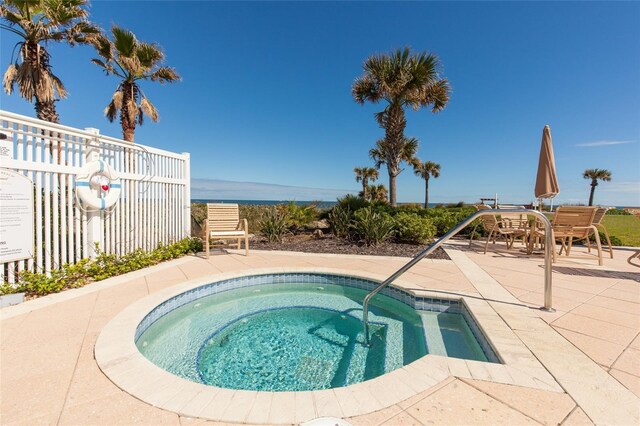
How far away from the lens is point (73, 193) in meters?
3.60

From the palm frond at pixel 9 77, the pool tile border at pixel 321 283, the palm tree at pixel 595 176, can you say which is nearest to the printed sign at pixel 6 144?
the pool tile border at pixel 321 283

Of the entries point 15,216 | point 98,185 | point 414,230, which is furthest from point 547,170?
point 15,216

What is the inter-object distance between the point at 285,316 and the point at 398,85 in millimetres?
8880

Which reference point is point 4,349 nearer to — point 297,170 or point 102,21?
point 102,21

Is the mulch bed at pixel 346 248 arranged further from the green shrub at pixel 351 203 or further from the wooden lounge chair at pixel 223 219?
the green shrub at pixel 351 203

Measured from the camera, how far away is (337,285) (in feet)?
13.7

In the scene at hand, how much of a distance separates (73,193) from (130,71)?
7.07m

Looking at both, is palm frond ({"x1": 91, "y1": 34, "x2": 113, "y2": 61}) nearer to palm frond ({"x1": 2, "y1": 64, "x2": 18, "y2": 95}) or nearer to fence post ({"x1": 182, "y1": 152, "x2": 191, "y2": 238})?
palm frond ({"x1": 2, "y1": 64, "x2": 18, "y2": 95})

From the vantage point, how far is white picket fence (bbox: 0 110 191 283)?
3.07m

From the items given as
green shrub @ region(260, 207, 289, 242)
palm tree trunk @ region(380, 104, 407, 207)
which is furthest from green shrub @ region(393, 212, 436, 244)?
green shrub @ region(260, 207, 289, 242)

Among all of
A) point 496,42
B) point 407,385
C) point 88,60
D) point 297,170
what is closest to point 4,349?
point 407,385

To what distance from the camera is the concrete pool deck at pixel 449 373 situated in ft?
4.29

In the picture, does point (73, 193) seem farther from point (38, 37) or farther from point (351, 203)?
point (351, 203)

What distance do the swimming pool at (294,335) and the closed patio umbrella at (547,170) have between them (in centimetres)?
391
